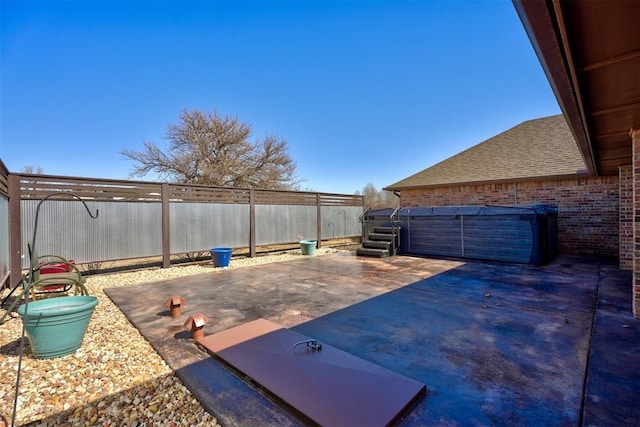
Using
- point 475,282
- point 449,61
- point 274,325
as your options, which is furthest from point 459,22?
point 274,325

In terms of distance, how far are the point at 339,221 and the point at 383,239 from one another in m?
3.50

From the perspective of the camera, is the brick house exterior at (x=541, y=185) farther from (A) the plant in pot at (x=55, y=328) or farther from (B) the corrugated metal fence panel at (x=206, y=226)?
(A) the plant in pot at (x=55, y=328)

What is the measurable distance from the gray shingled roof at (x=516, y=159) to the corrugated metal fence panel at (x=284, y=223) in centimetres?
421

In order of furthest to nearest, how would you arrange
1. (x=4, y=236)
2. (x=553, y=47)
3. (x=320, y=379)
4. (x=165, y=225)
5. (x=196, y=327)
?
1. (x=165, y=225)
2. (x=4, y=236)
3. (x=196, y=327)
4. (x=320, y=379)
5. (x=553, y=47)

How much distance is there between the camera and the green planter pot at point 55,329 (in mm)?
2559

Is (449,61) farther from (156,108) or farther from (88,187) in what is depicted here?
(156,108)

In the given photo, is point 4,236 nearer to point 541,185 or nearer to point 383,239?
point 383,239

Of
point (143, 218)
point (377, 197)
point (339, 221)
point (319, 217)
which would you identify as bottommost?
point (339, 221)

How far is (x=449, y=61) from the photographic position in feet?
27.5

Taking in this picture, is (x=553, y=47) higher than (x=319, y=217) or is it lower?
higher

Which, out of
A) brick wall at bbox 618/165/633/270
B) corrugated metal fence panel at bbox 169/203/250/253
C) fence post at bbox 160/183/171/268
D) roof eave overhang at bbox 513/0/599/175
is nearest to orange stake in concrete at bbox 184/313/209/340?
roof eave overhang at bbox 513/0/599/175

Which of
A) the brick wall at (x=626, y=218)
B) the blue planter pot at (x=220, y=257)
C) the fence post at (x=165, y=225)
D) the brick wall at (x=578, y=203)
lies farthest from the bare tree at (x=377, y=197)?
the fence post at (x=165, y=225)

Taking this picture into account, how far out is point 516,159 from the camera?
34.4 ft

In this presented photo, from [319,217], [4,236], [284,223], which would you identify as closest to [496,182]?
[319,217]
